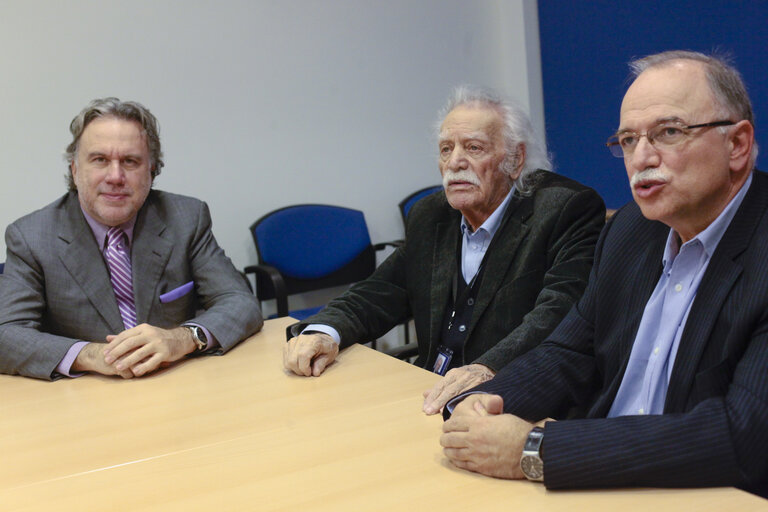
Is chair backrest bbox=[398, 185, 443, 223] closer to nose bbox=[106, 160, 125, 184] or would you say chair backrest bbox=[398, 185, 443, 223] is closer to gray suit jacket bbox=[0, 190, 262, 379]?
gray suit jacket bbox=[0, 190, 262, 379]

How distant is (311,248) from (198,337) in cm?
200

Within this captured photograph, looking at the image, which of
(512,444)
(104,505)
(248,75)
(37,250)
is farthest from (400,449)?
(248,75)

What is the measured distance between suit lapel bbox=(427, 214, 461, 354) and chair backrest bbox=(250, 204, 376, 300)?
175cm

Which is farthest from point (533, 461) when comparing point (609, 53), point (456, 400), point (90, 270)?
point (609, 53)

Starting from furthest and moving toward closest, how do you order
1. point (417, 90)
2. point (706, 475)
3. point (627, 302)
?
1. point (417, 90)
2. point (627, 302)
3. point (706, 475)

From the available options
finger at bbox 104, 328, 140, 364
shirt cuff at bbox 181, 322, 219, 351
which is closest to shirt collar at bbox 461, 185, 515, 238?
shirt cuff at bbox 181, 322, 219, 351

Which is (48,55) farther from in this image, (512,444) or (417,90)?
(512,444)

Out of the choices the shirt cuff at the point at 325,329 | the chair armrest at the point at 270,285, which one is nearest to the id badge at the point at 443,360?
the shirt cuff at the point at 325,329

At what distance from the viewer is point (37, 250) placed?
7.98 feet

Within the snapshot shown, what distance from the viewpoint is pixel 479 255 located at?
8.07 feet

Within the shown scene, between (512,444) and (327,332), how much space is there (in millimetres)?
986

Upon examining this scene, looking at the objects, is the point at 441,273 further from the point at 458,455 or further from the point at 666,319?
the point at 458,455

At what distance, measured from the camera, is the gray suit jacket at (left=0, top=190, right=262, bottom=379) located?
2.34 m

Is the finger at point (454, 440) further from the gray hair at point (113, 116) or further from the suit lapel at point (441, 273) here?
the gray hair at point (113, 116)
